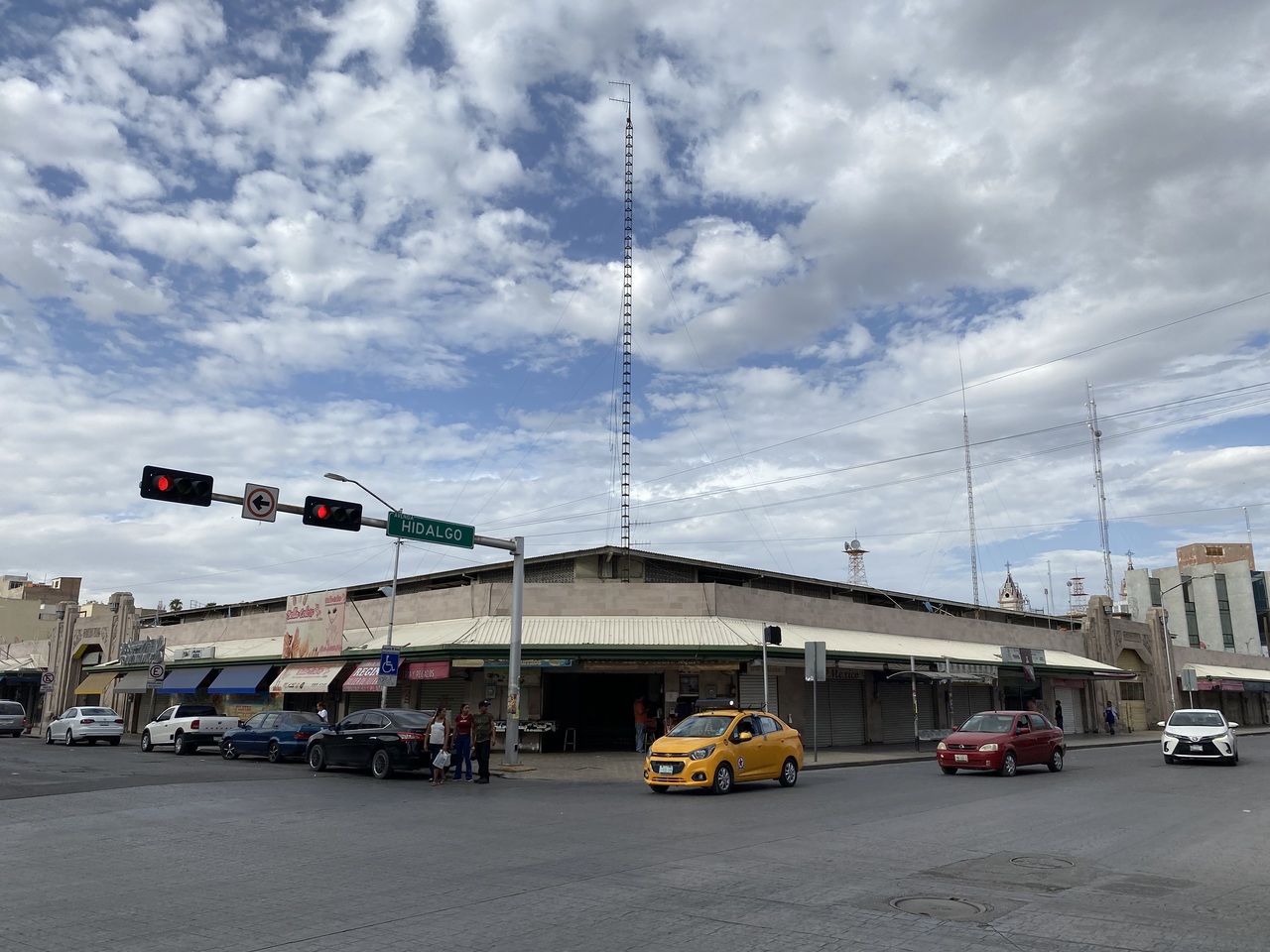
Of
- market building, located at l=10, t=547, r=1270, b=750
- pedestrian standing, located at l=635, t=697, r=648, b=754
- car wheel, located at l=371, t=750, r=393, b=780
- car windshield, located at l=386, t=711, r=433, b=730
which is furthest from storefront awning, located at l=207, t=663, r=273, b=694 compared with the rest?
car wheel, located at l=371, t=750, r=393, b=780

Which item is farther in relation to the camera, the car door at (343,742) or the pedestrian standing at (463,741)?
the car door at (343,742)

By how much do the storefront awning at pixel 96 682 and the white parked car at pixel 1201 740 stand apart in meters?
47.7

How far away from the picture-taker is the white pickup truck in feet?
103

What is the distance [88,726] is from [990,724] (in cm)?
3244

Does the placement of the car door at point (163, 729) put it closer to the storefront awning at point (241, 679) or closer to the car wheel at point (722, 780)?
the storefront awning at point (241, 679)

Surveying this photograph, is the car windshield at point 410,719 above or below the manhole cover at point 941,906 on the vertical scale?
above

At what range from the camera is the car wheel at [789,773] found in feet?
63.8

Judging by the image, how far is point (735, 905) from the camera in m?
7.90

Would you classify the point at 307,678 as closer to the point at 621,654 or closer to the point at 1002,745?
the point at 621,654

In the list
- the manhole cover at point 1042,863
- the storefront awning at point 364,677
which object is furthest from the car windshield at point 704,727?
the storefront awning at point 364,677

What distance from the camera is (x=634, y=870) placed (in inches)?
378

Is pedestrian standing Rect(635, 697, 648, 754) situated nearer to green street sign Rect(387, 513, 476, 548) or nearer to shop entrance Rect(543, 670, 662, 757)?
shop entrance Rect(543, 670, 662, 757)

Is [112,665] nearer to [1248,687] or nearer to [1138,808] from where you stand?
[1138,808]

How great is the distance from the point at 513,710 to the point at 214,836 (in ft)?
38.0
